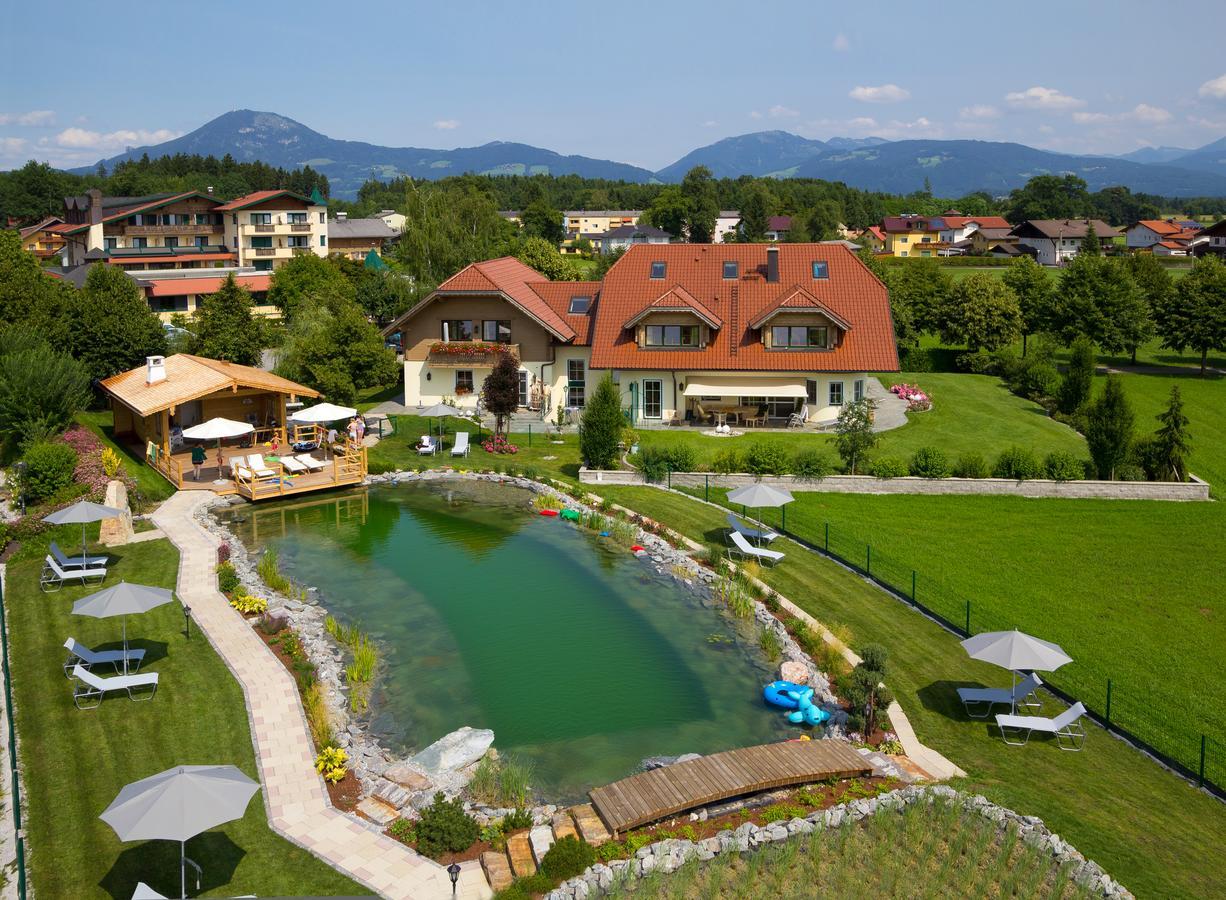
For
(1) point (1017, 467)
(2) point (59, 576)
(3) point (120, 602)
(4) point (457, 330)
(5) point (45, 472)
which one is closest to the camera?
(3) point (120, 602)

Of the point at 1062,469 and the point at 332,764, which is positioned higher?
the point at 1062,469

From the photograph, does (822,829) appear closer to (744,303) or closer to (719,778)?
(719,778)

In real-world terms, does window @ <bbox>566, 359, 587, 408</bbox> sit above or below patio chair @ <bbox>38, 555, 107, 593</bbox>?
above

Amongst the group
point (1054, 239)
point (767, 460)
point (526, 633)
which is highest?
point (1054, 239)

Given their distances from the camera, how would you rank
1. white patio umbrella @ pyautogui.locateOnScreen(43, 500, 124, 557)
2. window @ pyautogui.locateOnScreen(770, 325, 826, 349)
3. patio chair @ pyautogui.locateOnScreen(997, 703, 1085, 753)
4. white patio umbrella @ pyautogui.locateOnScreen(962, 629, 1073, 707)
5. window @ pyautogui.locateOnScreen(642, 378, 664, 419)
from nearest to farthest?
1. patio chair @ pyautogui.locateOnScreen(997, 703, 1085, 753)
2. white patio umbrella @ pyautogui.locateOnScreen(962, 629, 1073, 707)
3. white patio umbrella @ pyautogui.locateOnScreen(43, 500, 124, 557)
4. window @ pyautogui.locateOnScreen(770, 325, 826, 349)
5. window @ pyautogui.locateOnScreen(642, 378, 664, 419)

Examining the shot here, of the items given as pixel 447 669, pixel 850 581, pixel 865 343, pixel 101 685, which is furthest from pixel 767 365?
pixel 101 685

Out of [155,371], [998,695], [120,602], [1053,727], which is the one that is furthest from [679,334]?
[120,602]

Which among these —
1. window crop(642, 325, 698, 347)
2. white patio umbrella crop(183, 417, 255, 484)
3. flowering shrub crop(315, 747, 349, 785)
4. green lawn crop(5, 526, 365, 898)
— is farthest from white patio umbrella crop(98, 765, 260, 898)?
window crop(642, 325, 698, 347)

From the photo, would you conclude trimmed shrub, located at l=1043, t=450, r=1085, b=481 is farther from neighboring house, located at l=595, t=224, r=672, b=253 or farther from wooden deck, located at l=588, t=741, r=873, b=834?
neighboring house, located at l=595, t=224, r=672, b=253
